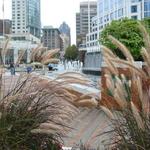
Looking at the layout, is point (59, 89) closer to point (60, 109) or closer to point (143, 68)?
point (60, 109)

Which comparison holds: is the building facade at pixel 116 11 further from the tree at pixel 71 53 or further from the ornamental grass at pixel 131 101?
the ornamental grass at pixel 131 101

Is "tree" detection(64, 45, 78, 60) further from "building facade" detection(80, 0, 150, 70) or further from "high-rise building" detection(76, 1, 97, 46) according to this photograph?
"high-rise building" detection(76, 1, 97, 46)

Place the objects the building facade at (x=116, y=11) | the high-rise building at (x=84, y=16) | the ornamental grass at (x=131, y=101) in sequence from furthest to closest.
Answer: the high-rise building at (x=84, y=16), the building facade at (x=116, y=11), the ornamental grass at (x=131, y=101)

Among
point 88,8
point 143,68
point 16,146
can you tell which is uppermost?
point 88,8

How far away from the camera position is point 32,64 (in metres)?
3.94

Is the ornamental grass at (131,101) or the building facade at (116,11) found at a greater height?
the building facade at (116,11)

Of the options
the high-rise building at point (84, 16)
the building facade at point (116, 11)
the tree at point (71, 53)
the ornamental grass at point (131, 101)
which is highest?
the high-rise building at point (84, 16)

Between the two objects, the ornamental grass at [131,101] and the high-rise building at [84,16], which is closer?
the ornamental grass at [131,101]

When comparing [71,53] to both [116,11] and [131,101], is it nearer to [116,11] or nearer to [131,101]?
[116,11]

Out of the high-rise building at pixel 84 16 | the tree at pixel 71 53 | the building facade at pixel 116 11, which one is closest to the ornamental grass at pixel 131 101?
the building facade at pixel 116 11

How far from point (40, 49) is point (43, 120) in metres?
0.77

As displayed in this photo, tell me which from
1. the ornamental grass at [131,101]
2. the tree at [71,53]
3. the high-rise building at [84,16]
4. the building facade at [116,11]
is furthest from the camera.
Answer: the high-rise building at [84,16]

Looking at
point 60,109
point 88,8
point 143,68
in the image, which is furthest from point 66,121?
point 88,8

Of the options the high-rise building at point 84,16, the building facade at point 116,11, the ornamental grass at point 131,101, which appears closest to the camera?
the ornamental grass at point 131,101
